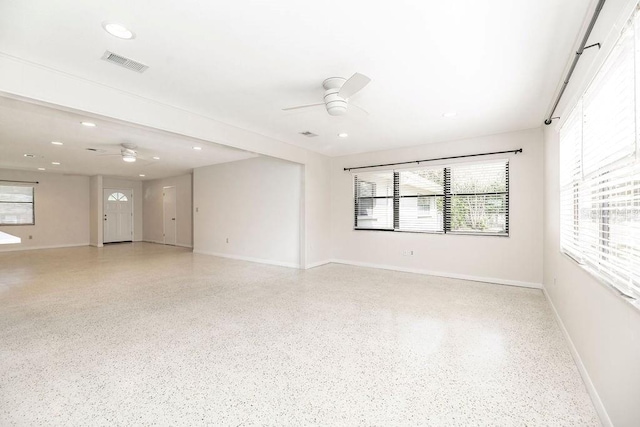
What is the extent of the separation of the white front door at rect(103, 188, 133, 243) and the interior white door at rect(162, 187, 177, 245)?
1927mm

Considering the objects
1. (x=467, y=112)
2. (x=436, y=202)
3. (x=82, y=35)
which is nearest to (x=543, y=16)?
(x=467, y=112)

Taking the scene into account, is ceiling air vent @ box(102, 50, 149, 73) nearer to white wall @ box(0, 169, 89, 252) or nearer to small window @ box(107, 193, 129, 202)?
white wall @ box(0, 169, 89, 252)

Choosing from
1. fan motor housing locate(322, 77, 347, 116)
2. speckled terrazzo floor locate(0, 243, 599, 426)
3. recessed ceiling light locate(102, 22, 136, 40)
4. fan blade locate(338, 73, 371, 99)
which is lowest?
speckled terrazzo floor locate(0, 243, 599, 426)

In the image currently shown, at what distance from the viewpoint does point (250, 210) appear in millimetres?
6938

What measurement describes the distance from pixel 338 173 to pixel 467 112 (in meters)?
3.19

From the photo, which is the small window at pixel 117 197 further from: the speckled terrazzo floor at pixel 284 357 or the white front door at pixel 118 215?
the speckled terrazzo floor at pixel 284 357

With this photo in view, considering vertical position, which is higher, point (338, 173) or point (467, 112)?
point (467, 112)

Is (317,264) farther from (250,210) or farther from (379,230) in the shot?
(250,210)

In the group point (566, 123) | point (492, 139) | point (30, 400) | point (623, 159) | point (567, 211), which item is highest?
point (492, 139)

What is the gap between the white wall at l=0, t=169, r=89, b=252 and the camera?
8.75 metres

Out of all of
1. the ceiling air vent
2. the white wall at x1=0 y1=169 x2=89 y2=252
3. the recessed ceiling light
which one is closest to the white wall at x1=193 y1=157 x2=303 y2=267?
the ceiling air vent

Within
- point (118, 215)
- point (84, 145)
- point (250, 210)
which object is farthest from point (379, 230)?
point (118, 215)

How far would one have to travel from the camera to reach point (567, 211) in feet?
9.73

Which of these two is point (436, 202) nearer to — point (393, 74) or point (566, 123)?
point (566, 123)
